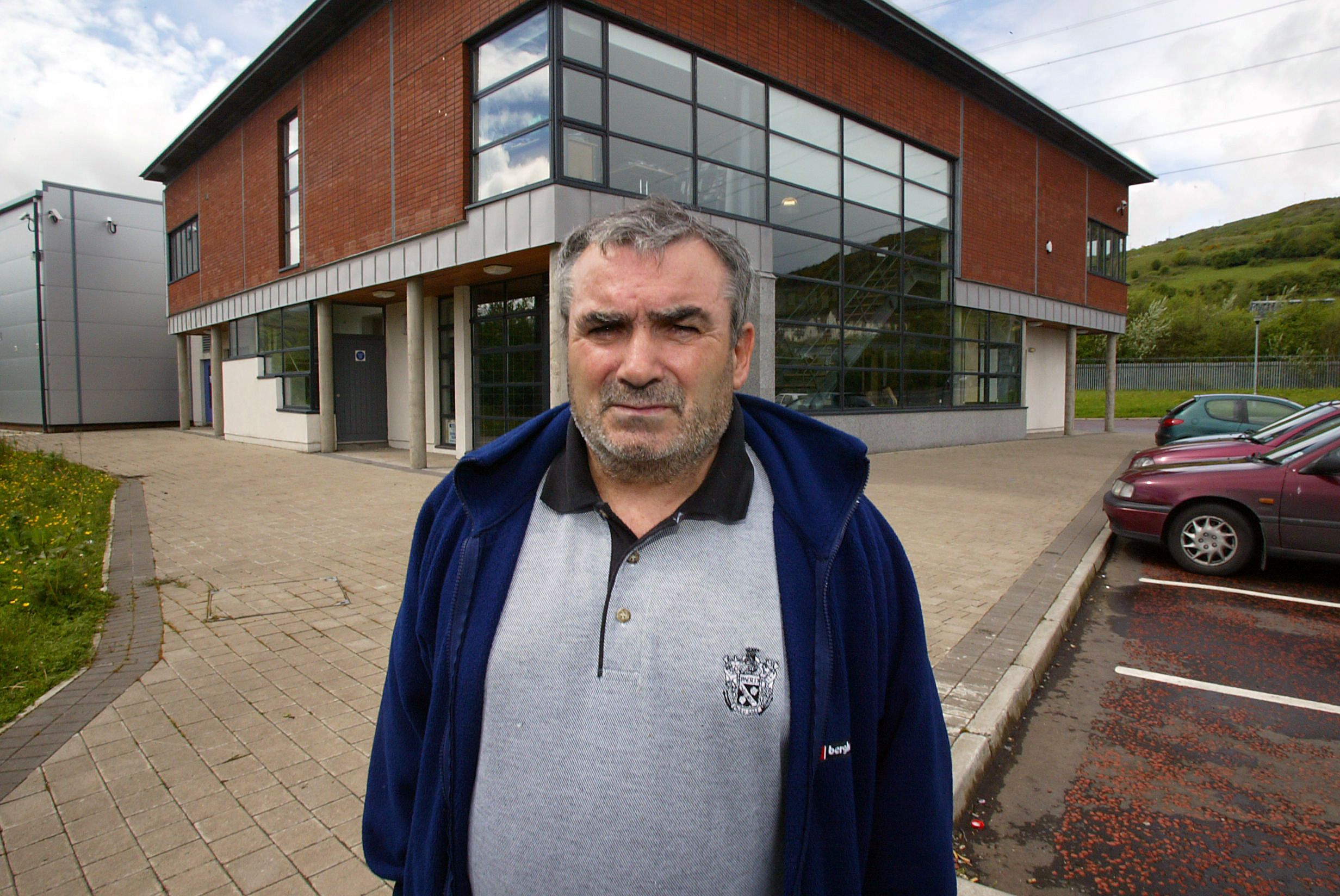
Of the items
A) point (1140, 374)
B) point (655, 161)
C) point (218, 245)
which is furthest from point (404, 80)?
point (1140, 374)

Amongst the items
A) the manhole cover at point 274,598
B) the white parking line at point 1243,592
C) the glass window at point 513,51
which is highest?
the glass window at point 513,51

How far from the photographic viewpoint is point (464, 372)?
49.6ft

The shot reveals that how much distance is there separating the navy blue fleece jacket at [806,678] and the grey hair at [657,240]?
304 mm

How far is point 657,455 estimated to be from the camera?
152 centimetres

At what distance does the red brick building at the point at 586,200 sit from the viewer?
11.7 m

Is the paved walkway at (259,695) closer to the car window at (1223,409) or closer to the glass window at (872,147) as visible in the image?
the car window at (1223,409)

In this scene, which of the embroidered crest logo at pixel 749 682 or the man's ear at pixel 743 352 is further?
the man's ear at pixel 743 352

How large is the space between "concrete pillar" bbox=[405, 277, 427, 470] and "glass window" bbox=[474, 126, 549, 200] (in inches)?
103

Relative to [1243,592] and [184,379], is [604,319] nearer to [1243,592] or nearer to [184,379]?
[1243,592]

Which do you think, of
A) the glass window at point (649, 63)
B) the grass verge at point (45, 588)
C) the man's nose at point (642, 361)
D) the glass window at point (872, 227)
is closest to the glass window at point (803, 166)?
the glass window at point (872, 227)

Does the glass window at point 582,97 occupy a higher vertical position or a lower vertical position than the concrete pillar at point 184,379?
higher

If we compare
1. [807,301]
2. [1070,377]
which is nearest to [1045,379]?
[1070,377]

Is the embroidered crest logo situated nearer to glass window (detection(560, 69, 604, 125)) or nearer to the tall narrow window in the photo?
glass window (detection(560, 69, 604, 125))

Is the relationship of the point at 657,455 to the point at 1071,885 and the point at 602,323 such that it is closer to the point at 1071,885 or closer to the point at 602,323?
the point at 602,323
